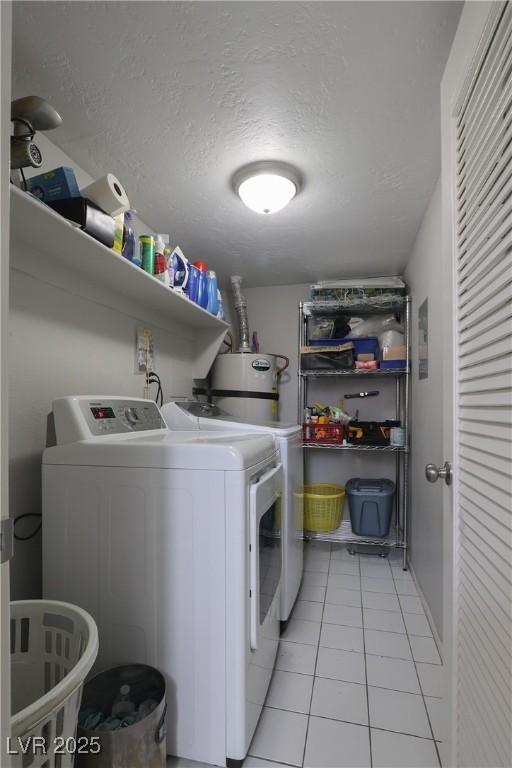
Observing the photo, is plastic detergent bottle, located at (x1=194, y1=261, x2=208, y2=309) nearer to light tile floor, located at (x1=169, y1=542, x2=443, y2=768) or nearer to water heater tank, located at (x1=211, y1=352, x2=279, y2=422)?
water heater tank, located at (x1=211, y1=352, x2=279, y2=422)

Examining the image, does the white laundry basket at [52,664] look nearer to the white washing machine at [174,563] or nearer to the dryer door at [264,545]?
the white washing machine at [174,563]

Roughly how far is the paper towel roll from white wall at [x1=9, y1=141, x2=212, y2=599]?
323 millimetres

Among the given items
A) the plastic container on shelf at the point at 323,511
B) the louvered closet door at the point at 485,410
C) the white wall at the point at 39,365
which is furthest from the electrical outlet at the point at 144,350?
the louvered closet door at the point at 485,410

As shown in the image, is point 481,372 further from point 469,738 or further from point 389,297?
point 389,297

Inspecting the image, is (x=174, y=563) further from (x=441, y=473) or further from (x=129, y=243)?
(x=129, y=243)

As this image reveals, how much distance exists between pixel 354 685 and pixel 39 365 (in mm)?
1808

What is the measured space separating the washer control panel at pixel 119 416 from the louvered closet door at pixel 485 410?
1.18 m

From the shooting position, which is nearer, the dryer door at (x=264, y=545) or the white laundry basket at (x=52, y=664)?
the white laundry basket at (x=52, y=664)

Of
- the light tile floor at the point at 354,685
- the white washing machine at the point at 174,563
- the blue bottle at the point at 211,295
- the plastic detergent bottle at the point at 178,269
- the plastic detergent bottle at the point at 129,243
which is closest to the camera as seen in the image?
the white washing machine at the point at 174,563

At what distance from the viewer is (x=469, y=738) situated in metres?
0.80

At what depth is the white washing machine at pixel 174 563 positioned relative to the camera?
42.6 inches

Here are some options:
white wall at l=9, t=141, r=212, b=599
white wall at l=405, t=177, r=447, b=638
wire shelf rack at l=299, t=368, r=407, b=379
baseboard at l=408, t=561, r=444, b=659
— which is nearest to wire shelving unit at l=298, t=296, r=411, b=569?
wire shelf rack at l=299, t=368, r=407, b=379

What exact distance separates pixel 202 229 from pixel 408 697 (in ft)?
8.31

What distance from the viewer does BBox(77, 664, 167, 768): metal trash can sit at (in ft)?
3.03
